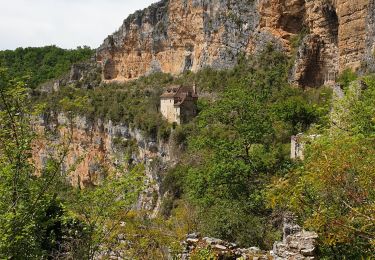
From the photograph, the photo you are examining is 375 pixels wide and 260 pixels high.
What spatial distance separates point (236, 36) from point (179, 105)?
12723 mm

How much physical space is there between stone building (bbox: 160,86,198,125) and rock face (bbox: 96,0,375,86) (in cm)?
879

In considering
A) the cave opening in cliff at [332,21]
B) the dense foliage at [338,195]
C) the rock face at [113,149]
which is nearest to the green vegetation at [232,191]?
the dense foliage at [338,195]

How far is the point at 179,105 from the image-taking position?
45031mm

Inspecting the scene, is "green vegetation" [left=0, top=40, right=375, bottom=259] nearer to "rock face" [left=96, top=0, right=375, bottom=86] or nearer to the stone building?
"rock face" [left=96, top=0, right=375, bottom=86]

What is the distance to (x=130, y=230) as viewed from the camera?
13672 mm

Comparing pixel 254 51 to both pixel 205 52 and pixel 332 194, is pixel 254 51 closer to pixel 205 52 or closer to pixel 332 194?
pixel 205 52

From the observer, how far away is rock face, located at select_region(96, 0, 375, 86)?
36906 mm

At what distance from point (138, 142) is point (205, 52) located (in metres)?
15.4


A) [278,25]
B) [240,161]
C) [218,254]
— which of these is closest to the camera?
[218,254]

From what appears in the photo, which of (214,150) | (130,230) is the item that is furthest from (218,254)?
(214,150)

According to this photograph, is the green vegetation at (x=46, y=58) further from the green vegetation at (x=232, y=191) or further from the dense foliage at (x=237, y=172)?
the dense foliage at (x=237, y=172)

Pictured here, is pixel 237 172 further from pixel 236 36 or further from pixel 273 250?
pixel 236 36

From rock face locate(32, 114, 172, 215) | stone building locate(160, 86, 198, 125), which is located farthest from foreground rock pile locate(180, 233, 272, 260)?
stone building locate(160, 86, 198, 125)

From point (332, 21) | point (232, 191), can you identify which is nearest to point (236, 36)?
point (332, 21)
